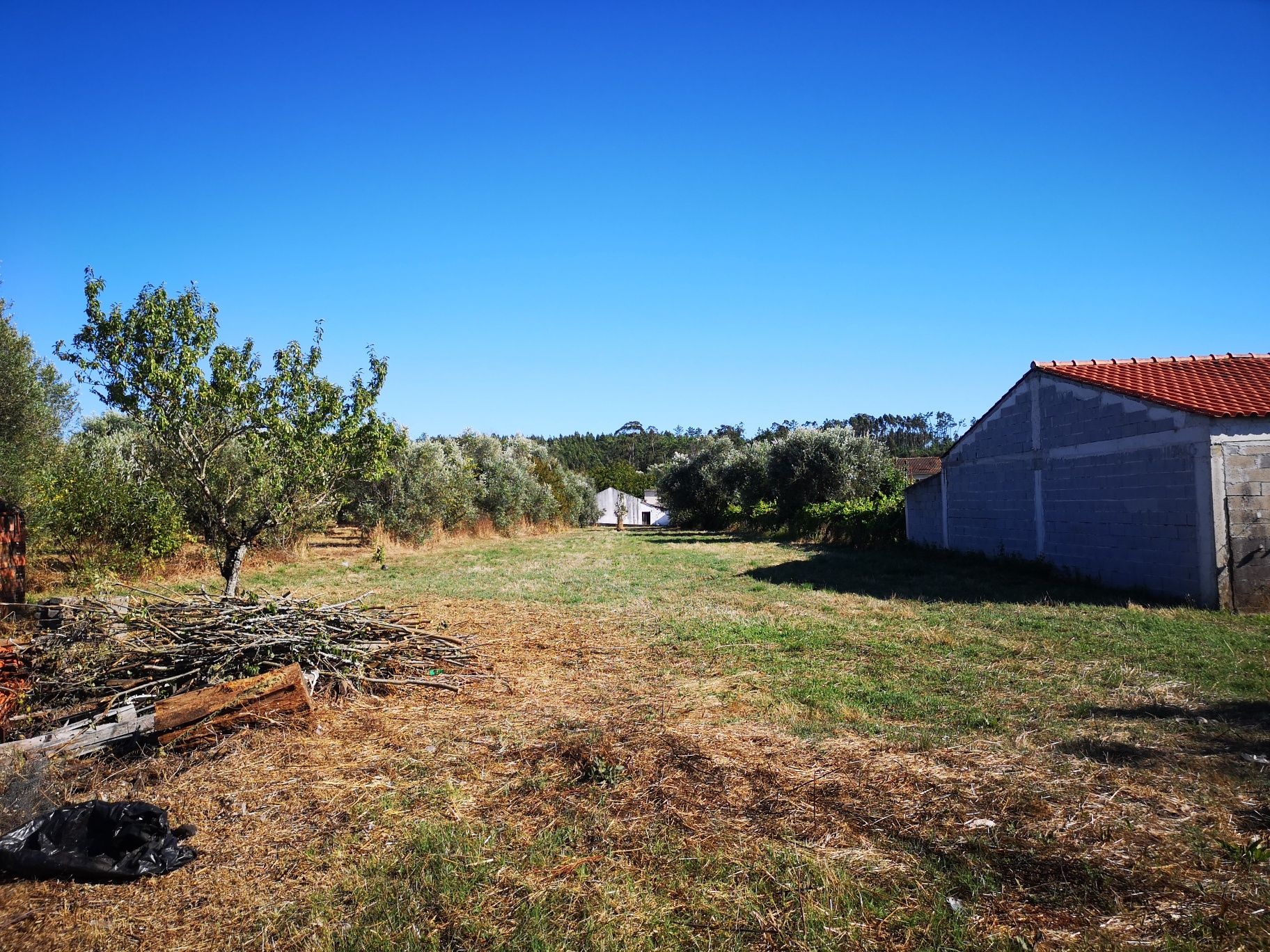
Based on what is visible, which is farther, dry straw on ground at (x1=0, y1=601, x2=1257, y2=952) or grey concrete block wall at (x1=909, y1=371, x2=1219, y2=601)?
grey concrete block wall at (x1=909, y1=371, x2=1219, y2=601)

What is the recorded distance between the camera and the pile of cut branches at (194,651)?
21.8 ft

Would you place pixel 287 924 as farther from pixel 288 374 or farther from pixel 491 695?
pixel 288 374

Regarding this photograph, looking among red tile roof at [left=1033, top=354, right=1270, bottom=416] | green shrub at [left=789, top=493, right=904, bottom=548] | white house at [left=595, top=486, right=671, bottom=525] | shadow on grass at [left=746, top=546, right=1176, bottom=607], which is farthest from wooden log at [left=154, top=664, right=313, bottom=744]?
white house at [left=595, top=486, right=671, bottom=525]

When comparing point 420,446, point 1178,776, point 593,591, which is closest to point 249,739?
point 1178,776

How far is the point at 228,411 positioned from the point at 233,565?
2.57 metres

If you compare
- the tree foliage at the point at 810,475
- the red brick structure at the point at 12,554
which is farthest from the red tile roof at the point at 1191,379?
the red brick structure at the point at 12,554

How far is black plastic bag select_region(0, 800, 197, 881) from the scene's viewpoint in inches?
156

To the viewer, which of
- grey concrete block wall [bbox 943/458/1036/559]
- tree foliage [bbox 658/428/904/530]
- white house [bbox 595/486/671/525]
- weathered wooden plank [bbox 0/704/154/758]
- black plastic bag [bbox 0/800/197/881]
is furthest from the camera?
white house [bbox 595/486/671/525]

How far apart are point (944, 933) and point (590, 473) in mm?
82496

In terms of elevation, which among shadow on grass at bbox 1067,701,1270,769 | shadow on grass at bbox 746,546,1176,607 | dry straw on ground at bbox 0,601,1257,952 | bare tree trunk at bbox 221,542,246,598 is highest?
bare tree trunk at bbox 221,542,246,598

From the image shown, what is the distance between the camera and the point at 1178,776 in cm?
500

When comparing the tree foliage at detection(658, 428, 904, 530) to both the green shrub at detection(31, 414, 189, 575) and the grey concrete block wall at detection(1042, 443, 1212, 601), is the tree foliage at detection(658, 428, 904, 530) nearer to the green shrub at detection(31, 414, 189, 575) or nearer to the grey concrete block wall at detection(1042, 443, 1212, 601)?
the grey concrete block wall at detection(1042, 443, 1212, 601)

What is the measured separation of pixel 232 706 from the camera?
20.5 ft

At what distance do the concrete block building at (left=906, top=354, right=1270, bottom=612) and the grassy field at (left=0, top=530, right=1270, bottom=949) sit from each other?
114 inches
